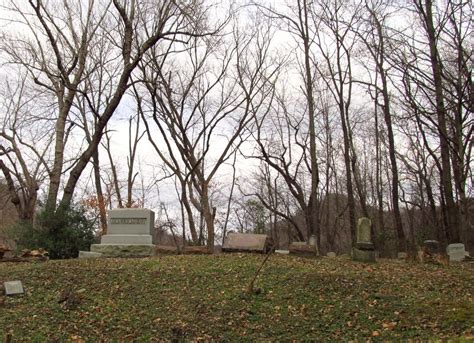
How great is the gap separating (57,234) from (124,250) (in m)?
1.98

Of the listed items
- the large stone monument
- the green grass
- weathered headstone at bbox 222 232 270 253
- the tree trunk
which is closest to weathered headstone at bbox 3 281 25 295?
the green grass

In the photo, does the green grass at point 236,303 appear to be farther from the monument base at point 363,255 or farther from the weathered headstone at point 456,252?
the weathered headstone at point 456,252

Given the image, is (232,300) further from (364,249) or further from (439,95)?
(439,95)

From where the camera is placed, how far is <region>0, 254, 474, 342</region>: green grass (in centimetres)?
677

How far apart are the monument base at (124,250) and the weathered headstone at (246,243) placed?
2.05 meters

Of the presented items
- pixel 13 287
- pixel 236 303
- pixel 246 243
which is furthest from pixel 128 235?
pixel 236 303

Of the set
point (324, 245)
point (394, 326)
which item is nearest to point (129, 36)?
point (394, 326)

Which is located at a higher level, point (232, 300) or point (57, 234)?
point (57, 234)

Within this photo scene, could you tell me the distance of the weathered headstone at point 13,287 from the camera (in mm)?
8375

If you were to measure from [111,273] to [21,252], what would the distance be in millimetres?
3855

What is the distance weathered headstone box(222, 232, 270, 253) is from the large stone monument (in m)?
2.07

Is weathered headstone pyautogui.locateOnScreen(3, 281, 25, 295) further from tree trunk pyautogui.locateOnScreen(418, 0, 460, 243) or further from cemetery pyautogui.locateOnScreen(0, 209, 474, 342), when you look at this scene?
tree trunk pyautogui.locateOnScreen(418, 0, 460, 243)

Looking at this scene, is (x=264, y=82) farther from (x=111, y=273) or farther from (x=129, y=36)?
(x=111, y=273)

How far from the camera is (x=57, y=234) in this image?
1320 centimetres
